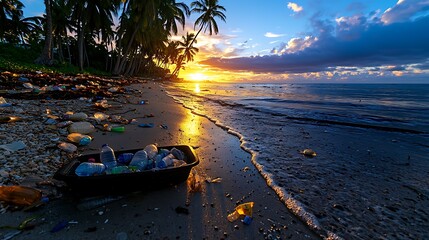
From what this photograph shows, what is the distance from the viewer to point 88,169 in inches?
80.1

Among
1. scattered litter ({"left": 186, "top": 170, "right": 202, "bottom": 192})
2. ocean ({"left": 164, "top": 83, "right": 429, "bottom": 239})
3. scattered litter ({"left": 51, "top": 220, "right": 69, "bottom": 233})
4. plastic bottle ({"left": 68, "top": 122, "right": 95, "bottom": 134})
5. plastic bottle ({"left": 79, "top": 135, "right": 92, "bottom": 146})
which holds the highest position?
plastic bottle ({"left": 68, "top": 122, "right": 95, "bottom": 134})

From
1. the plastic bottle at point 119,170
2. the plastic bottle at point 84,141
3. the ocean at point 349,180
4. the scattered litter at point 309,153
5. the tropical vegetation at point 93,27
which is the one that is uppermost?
the tropical vegetation at point 93,27

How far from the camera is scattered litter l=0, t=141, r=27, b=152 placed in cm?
256

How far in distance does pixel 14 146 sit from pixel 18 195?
120cm

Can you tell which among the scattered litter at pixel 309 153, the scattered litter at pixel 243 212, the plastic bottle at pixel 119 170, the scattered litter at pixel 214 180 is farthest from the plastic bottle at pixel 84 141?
the scattered litter at pixel 309 153

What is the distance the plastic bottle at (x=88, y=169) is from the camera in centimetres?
200

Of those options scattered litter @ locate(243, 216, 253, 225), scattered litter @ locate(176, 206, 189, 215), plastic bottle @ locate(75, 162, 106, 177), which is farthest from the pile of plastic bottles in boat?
scattered litter @ locate(243, 216, 253, 225)

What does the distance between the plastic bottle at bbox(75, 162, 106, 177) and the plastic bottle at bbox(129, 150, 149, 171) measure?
12.5 inches

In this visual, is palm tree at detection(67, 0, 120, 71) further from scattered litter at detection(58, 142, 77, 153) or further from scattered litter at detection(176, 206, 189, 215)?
scattered litter at detection(176, 206, 189, 215)

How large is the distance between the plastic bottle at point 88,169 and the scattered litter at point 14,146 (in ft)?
4.02

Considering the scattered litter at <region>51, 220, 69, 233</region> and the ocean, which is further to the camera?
the ocean

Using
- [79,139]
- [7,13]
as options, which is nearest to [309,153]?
[79,139]

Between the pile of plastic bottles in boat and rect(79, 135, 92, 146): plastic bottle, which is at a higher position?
the pile of plastic bottles in boat

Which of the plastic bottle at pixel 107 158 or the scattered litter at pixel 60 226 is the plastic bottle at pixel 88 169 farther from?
the scattered litter at pixel 60 226
